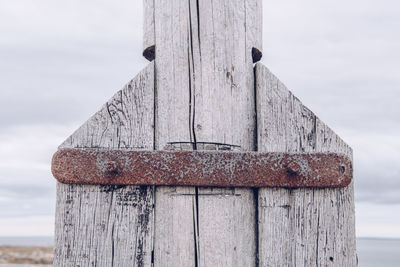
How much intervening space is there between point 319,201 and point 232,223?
0.38 meters

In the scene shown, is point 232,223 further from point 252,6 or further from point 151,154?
point 252,6

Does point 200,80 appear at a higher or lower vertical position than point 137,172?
higher

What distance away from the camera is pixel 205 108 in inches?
70.8

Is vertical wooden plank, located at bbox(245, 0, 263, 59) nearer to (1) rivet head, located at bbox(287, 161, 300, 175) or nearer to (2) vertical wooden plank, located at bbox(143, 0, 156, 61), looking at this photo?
(2) vertical wooden plank, located at bbox(143, 0, 156, 61)

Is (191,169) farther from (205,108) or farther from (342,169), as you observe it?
(342,169)

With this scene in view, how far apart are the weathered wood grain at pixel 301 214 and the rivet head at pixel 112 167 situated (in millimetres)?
605

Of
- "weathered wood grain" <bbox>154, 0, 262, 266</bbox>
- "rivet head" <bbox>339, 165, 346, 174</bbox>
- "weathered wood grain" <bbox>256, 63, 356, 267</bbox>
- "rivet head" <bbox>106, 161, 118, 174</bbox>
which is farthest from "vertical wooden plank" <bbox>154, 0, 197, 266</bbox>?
Answer: "rivet head" <bbox>339, 165, 346, 174</bbox>

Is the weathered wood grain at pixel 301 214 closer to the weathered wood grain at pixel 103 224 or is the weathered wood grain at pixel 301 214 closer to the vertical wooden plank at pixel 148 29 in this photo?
the weathered wood grain at pixel 103 224

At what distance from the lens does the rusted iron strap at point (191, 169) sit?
170 cm

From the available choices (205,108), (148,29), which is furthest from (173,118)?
(148,29)

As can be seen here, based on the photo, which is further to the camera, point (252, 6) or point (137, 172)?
point (252, 6)

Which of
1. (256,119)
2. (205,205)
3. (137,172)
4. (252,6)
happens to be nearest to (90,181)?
(137,172)

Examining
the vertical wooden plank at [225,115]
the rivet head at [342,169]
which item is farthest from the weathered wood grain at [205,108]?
the rivet head at [342,169]

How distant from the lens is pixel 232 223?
1738mm
